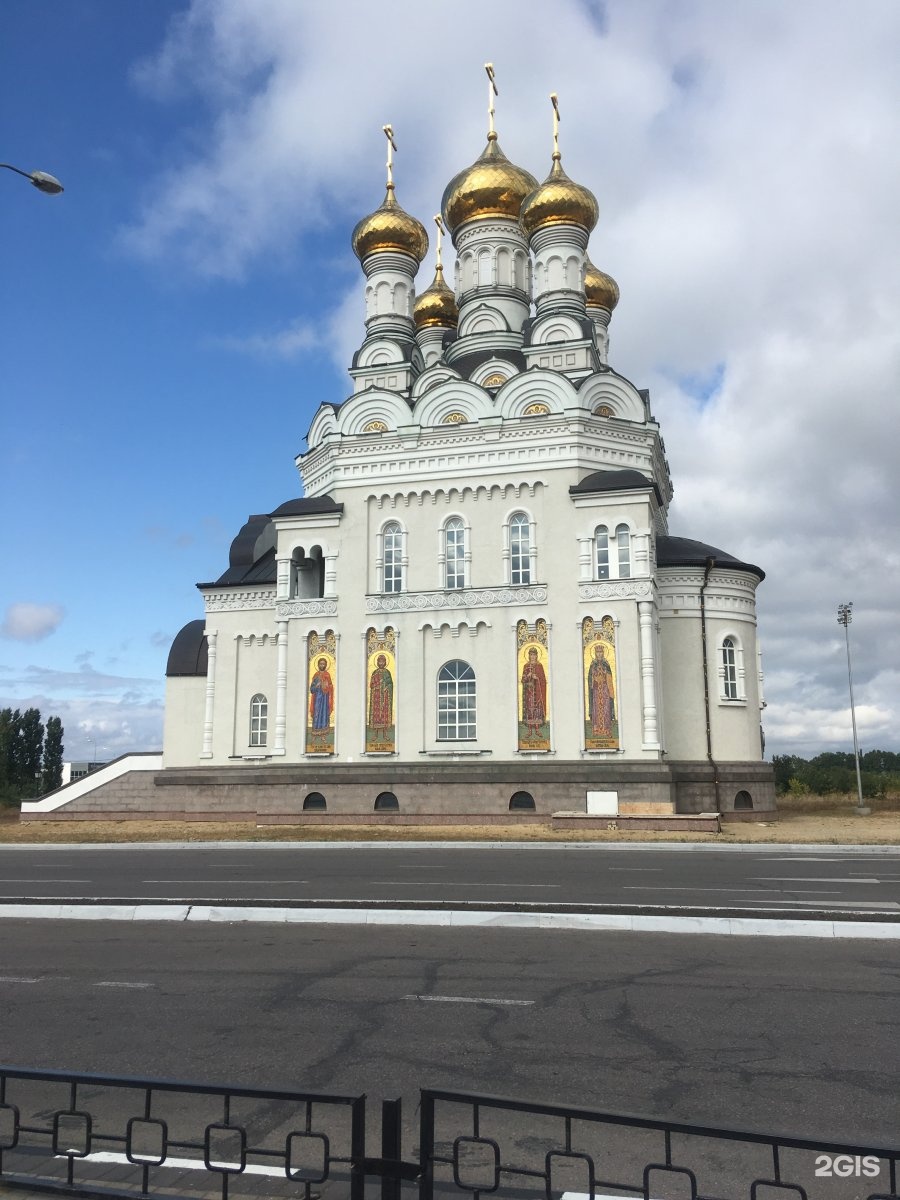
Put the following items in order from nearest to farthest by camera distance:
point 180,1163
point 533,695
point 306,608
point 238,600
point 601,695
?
point 180,1163 < point 601,695 < point 533,695 < point 306,608 < point 238,600

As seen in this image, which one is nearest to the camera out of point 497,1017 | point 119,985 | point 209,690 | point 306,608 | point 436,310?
point 497,1017

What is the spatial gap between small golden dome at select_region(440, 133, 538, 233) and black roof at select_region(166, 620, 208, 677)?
17663 mm

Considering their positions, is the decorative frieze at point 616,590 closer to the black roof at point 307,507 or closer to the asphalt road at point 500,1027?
the black roof at point 307,507

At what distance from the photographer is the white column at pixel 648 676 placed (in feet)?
82.9

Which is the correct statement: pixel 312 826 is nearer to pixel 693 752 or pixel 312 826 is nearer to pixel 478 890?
pixel 693 752

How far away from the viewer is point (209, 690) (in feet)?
101

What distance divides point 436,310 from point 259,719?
1697 centimetres

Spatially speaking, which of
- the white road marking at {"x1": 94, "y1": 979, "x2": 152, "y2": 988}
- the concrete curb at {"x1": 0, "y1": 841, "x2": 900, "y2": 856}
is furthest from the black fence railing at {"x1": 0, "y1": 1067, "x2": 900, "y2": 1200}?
the concrete curb at {"x1": 0, "y1": 841, "x2": 900, "y2": 856}

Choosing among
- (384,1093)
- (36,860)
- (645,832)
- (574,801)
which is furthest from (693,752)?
(384,1093)

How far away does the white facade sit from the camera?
85.7ft

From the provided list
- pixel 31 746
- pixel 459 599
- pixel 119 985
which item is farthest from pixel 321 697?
pixel 31 746

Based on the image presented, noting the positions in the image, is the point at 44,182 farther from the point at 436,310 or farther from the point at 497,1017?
the point at 436,310

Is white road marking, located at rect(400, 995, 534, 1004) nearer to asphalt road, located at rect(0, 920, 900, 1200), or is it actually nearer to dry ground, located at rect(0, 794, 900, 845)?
asphalt road, located at rect(0, 920, 900, 1200)

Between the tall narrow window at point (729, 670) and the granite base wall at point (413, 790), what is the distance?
210 centimetres
